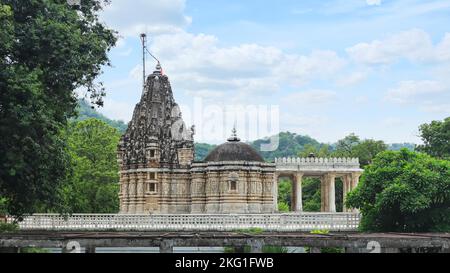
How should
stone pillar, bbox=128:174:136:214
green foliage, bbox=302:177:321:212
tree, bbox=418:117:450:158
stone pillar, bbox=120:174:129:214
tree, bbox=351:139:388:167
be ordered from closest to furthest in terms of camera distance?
stone pillar, bbox=128:174:136:214 → stone pillar, bbox=120:174:129:214 → tree, bbox=418:117:450:158 → green foliage, bbox=302:177:321:212 → tree, bbox=351:139:388:167

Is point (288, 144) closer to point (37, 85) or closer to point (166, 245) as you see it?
point (37, 85)

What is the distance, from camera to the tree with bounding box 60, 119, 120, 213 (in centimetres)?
5162

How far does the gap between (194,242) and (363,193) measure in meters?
18.7

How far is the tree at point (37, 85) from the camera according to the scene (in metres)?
20.6

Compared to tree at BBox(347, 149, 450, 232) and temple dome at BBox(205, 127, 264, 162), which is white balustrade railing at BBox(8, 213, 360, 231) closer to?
tree at BBox(347, 149, 450, 232)

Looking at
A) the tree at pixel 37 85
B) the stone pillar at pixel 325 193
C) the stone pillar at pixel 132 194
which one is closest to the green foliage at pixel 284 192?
the stone pillar at pixel 325 193

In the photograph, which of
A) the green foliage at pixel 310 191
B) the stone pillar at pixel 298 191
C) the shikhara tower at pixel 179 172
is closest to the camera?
the shikhara tower at pixel 179 172

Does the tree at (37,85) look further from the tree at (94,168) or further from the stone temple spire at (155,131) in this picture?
the tree at (94,168)

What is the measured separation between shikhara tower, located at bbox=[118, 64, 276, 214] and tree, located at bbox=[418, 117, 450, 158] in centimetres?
2025

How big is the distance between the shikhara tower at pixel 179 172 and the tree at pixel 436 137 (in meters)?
20.2

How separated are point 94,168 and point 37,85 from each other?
111ft

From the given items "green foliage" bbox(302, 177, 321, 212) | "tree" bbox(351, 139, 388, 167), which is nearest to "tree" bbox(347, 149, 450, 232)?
"green foliage" bbox(302, 177, 321, 212)
